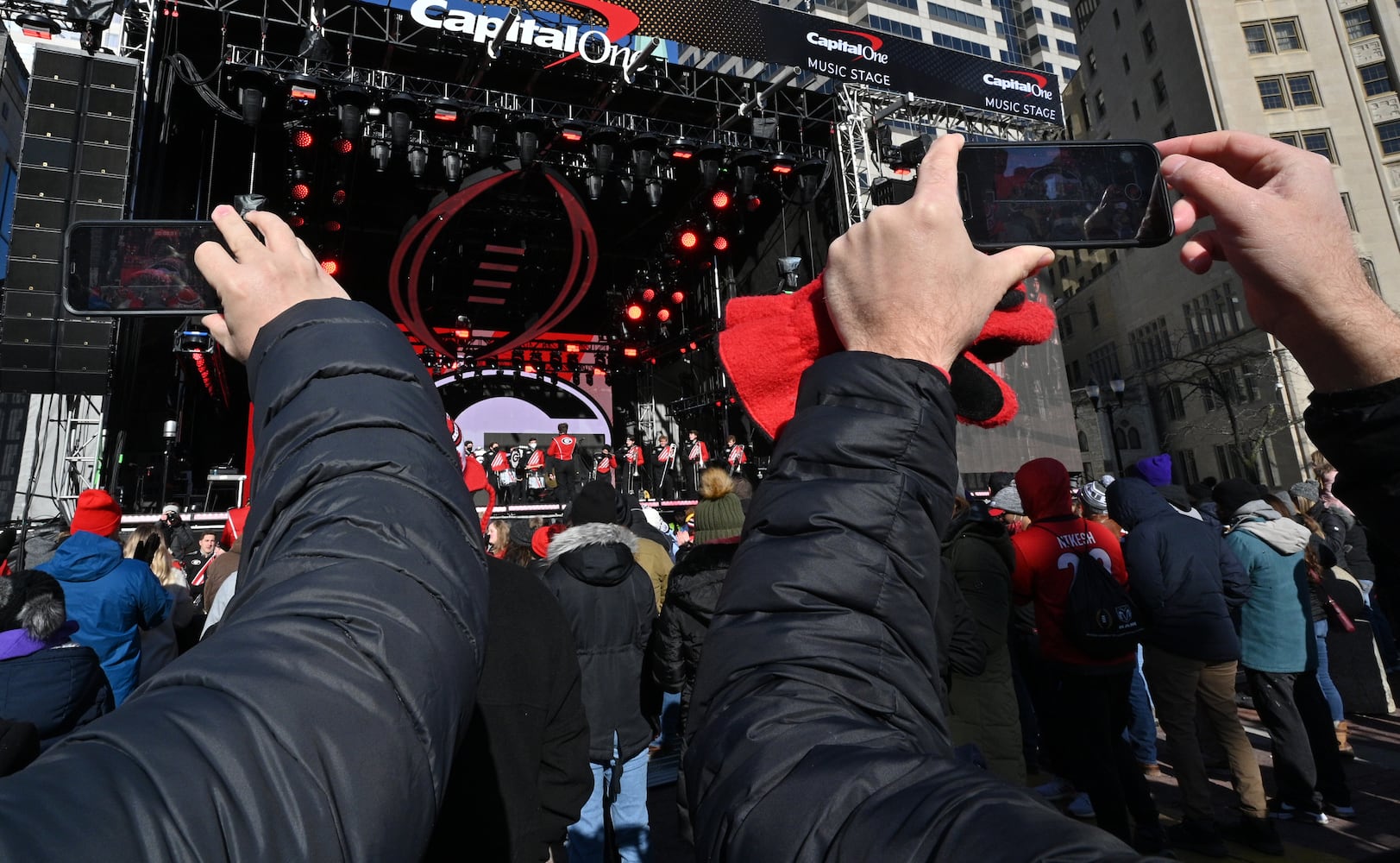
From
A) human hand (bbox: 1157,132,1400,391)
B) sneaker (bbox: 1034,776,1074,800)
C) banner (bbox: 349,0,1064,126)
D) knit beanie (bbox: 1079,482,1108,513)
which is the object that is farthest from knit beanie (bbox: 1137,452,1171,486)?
banner (bbox: 349,0,1064,126)

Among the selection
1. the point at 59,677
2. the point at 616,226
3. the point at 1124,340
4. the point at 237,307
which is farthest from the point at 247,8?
the point at 1124,340

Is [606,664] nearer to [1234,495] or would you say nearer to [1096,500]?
[1234,495]

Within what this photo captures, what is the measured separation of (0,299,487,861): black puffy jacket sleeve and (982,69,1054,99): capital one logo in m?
17.9

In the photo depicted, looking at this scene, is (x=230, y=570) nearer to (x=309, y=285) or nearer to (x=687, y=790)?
(x=309, y=285)

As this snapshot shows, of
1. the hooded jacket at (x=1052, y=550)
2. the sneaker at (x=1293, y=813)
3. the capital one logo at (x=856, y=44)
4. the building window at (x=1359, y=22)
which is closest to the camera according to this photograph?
the hooded jacket at (x=1052, y=550)

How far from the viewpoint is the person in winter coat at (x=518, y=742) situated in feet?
5.80

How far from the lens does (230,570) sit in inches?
180

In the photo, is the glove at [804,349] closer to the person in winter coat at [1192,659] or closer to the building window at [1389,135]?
the person in winter coat at [1192,659]

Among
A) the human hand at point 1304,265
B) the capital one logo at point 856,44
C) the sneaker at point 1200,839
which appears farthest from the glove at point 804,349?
the capital one logo at point 856,44

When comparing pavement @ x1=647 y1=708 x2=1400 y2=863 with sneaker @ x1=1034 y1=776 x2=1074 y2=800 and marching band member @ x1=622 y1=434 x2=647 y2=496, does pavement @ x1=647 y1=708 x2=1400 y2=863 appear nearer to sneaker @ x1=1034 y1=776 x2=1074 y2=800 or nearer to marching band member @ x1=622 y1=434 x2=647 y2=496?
sneaker @ x1=1034 y1=776 x2=1074 y2=800

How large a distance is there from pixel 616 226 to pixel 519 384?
18.5ft

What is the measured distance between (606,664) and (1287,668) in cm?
409

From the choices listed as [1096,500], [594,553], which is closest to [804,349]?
[594,553]

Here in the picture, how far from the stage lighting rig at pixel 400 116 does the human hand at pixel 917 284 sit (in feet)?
45.0
